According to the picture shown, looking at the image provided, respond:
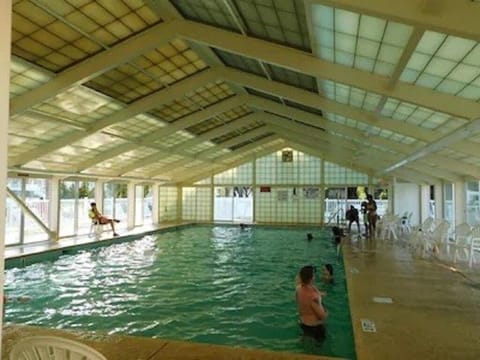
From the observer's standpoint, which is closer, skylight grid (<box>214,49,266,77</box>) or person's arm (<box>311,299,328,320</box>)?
person's arm (<box>311,299,328,320</box>)

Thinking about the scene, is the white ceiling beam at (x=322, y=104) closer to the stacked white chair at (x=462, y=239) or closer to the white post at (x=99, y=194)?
the stacked white chair at (x=462, y=239)

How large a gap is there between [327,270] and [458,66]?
4.49 metres

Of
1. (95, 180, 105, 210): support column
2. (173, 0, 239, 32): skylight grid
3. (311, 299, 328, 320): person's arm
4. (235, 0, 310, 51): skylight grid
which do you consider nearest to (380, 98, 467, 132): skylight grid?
(235, 0, 310, 51): skylight grid

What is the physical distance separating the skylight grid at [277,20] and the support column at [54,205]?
9244 mm

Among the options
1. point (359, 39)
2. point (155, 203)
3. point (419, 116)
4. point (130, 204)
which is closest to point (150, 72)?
point (359, 39)

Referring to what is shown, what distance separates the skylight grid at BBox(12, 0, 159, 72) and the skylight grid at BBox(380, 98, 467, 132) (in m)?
4.36

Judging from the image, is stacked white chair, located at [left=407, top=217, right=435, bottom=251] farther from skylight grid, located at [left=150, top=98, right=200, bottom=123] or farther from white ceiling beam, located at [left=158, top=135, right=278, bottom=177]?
white ceiling beam, located at [left=158, top=135, right=278, bottom=177]

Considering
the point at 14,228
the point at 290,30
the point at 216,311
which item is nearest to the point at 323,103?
the point at 290,30

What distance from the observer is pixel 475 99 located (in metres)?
4.94

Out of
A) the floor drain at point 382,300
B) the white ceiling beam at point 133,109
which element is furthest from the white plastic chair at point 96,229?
the floor drain at point 382,300

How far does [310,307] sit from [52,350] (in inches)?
144

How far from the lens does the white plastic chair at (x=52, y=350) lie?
140 cm

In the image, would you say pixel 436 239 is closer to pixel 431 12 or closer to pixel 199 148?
pixel 431 12

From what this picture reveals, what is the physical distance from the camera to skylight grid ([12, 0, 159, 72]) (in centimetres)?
540
